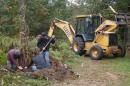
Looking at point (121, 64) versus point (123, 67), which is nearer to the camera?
point (123, 67)

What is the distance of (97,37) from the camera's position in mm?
19703

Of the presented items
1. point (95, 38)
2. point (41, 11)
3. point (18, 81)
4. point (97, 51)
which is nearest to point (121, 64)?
point (97, 51)

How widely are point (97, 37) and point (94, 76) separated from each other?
5.64 m

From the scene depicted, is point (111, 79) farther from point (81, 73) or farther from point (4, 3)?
point (4, 3)

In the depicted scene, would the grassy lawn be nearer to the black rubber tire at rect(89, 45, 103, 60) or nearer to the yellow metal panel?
the black rubber tire at rect(89, 45, 103, 60)

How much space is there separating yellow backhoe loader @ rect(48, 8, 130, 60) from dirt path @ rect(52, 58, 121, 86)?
4.13ft

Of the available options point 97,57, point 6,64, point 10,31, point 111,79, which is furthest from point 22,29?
point 10,31

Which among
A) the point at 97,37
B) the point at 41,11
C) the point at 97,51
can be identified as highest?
the point at 41,11

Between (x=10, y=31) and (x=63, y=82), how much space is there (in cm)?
1264

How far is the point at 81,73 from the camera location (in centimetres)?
1485

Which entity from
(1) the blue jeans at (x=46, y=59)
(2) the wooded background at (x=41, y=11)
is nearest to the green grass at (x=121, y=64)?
(1) the blue jeans at (x=46, y=59)

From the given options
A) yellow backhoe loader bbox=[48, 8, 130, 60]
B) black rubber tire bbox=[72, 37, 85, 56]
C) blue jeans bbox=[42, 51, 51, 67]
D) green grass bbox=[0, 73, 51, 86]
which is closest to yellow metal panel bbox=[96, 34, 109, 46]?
yellow backhoe loader bbox=[48, 8, 130, 60]

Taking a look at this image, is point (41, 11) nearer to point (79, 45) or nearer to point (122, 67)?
point (79, 45)

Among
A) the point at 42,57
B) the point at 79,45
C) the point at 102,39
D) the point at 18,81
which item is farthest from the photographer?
the point at 79,45
